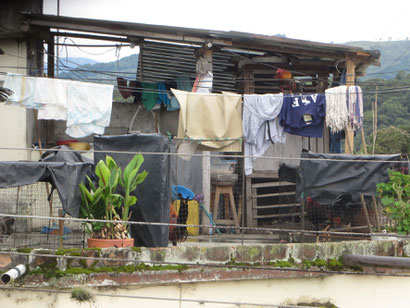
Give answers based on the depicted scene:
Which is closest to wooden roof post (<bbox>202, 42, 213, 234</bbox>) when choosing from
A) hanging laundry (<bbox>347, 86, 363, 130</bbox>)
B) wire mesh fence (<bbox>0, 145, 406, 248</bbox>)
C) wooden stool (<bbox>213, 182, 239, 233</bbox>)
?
wire mesh fence (<bbox>0, 145, 406, 248</bbox>)

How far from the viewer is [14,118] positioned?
12.2 metres

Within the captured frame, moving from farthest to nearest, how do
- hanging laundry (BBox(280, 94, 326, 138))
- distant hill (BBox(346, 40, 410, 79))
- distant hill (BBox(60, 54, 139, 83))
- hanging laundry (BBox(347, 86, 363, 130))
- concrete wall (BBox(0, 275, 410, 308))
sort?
distant hill (BBox(346, 40, 410, 79)) < distant hill (BBox(60, 54, 139, 83)) < hanging laundry (BBox(280, 94, 326, 138)) < hanging laundry (BBox(347, 86, 363, 130)) < concrete wall (BBox(0, 275, 410, 308))

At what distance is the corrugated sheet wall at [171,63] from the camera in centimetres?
1331

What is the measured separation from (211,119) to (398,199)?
4.36m

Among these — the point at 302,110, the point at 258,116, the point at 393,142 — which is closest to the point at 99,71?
the point at 258,116

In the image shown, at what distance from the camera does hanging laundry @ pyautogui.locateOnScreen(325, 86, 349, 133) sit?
11602mm

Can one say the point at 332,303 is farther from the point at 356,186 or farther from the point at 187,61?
the point at 187,61

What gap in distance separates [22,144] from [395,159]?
8.44 m

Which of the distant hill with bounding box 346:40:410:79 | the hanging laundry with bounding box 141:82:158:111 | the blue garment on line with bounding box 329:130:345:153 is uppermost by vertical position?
the distant hill with bounding box 346:40:410:79

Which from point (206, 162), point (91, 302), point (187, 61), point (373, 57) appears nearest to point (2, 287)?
point (91, 302)

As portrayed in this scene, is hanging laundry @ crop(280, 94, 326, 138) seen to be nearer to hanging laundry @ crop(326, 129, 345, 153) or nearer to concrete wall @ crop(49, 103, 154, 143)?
hanging laundry @ crop(326, 129, 345, 153)

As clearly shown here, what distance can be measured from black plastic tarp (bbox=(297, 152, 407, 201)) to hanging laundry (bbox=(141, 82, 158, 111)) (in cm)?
523

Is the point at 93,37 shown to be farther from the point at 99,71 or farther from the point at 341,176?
the point at 341,176

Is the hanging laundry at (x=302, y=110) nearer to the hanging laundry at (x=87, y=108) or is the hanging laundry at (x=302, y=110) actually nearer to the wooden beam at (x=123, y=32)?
the wooden beam at (x=123, y=32)
